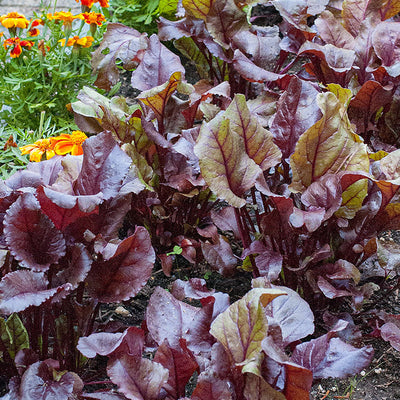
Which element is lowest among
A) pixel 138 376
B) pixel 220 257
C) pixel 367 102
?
pixel 220 257

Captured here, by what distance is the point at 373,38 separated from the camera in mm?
2332

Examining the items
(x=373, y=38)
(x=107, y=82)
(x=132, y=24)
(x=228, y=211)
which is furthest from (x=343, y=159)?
(x=132, y=24)

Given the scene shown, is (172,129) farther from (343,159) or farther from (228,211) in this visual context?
(343,159)

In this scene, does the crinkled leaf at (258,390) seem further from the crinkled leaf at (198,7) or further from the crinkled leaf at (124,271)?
the crinkled leaf at (198,7)

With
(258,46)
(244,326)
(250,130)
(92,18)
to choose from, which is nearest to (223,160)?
(250,130)

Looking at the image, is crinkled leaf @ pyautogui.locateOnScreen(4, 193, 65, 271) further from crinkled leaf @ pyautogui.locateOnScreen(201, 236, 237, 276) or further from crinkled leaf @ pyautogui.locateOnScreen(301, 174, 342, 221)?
crinkled leaf @ pyautogui.locateOnScreen(301, 174, 342, 221)

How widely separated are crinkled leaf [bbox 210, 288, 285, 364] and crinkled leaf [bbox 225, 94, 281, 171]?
576mm

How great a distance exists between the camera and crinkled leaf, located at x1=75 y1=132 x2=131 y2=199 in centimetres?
160

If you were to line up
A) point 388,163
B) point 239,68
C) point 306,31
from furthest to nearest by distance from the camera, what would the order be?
point 306,31, point 239,68, point 388,163

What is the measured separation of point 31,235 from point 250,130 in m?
0.72

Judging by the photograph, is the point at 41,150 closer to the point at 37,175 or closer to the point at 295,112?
the point at 37,175

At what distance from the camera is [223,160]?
5.45 ft

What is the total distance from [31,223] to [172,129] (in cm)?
86

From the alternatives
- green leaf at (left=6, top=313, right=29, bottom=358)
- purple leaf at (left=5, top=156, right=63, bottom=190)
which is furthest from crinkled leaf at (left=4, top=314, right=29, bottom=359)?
purple leaf at (left=5, top=156, right=63, bottom=190)
